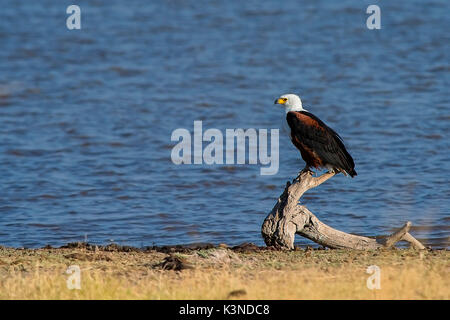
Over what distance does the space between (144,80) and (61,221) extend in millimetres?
10423

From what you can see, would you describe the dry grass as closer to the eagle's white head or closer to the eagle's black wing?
the eagle's black wing

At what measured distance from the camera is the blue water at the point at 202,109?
13.0 meters

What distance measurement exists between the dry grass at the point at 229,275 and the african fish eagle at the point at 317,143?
1.00 m

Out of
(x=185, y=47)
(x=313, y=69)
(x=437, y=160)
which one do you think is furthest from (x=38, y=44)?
(x=437, y=160)

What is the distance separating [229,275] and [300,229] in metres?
2.15

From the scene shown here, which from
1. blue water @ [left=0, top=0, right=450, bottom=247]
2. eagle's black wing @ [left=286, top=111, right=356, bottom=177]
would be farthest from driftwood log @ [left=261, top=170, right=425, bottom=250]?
blue water @ [left=0, top=0, right=450, bottom=247]

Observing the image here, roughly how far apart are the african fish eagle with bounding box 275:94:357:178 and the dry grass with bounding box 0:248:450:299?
100cm

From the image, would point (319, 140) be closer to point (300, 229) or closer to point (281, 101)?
point (281, 101)

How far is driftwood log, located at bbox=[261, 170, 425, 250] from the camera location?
9.95m

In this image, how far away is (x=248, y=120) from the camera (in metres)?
19.1

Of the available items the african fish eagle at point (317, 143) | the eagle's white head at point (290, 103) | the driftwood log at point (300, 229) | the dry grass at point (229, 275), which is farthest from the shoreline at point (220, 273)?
the eagle's white head at point (290, 103)

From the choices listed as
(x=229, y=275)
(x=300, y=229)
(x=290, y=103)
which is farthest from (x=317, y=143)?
(x=229, y=275)

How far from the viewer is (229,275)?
803cm
